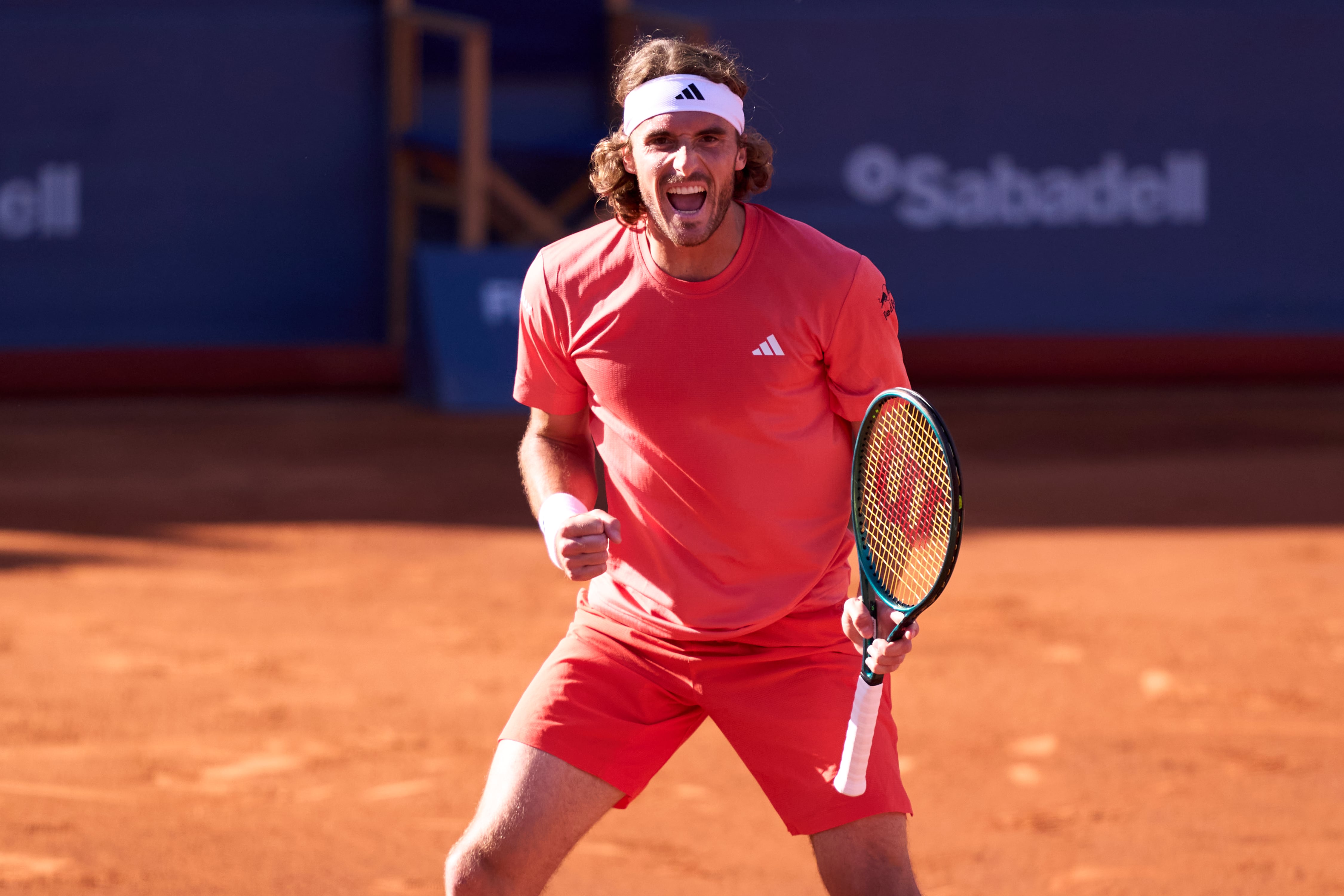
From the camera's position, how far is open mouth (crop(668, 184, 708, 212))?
2621mm

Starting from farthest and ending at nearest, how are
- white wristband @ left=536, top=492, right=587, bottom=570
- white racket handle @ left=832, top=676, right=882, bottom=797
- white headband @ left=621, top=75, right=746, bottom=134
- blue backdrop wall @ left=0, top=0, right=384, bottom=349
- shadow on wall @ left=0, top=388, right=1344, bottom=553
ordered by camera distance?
blue backdrop wall @ left=0, top=0, right=384, bottom=349, shadow on wall @ left=0, top=388, right=1344, bottom=553, white headband @ left=621, top=75, right=746, bottom=134, white wristband @ left=536, top=492, right=587, bottom=570, white racket handle @ left=832, top=676, right=882, bottom=797

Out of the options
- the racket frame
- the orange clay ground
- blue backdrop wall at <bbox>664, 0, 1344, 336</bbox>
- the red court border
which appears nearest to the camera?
the racket frame

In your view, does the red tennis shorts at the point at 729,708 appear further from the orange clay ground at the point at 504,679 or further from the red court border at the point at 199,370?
the red court border at the point at 199,370

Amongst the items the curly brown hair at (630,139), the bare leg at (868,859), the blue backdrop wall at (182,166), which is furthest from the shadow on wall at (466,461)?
the bare leg at (868,859)

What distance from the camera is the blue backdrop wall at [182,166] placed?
10.0 m

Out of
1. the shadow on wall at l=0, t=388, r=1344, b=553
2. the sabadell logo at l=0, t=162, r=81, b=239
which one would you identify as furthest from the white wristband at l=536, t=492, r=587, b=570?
the sabadell logo at l=0, t=162, r=81, b=239

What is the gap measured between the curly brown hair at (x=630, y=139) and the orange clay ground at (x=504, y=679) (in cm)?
154

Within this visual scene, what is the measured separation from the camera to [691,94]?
106 inches

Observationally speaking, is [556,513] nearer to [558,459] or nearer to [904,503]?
[558,459]

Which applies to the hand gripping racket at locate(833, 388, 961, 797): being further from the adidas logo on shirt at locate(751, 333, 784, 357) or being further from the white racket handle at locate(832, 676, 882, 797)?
the adidas logo on shirt at locate(751, 333, 784, 357)

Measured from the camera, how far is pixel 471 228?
9672mm

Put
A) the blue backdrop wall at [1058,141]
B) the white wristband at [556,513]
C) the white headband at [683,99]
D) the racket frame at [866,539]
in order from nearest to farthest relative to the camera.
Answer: the racket frame at [866,539]
the white wristband at [556,513]
the white headband at [683,99]
the blue backdrop wall at [1058,141]

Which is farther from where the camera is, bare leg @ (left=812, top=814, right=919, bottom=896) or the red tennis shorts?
the red tennis shorts

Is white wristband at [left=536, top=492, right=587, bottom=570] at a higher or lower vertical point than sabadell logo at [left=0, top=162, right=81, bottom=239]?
higher
